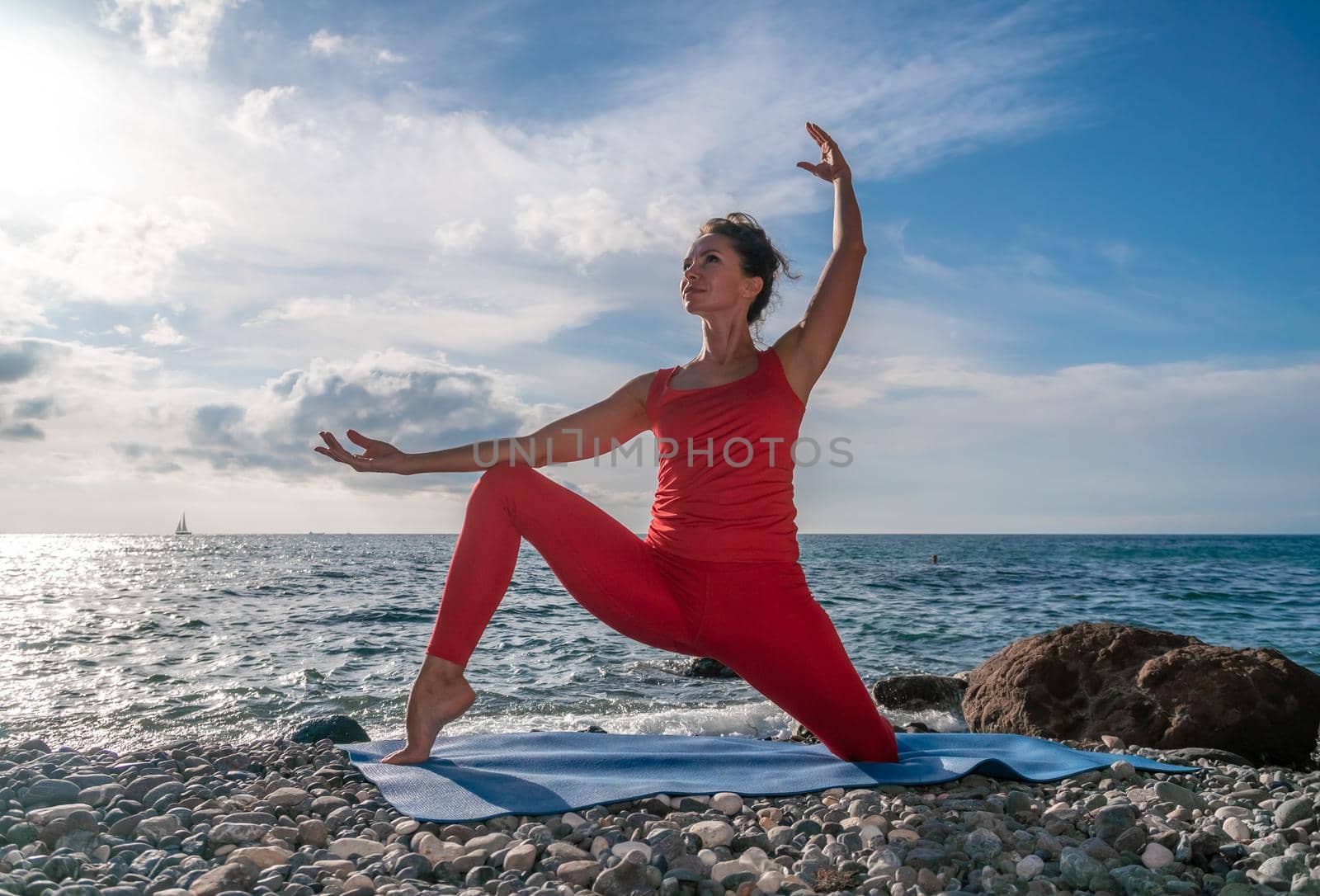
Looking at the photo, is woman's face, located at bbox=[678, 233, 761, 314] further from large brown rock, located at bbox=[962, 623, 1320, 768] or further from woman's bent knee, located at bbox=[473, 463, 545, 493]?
large brown rock, located at bbox=[962, 623, 1320, 768]

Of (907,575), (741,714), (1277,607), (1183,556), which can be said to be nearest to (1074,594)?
(1277,607)

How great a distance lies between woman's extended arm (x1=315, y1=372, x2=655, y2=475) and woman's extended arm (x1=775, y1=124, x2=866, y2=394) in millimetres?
728

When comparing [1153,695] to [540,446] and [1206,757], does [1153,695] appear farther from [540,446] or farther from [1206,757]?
[540,446]

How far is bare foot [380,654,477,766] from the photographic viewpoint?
3.67 meters

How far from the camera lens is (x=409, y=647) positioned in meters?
12.2

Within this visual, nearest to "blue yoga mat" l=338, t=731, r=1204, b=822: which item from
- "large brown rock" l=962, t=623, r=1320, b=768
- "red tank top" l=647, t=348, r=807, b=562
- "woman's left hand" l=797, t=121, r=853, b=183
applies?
"red tank top" l=647, t=348, r=807, b=562

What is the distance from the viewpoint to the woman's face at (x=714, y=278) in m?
4.02

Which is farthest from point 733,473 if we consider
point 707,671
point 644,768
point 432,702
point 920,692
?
point 707,671

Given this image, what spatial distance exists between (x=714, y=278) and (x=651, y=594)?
1.43 metres

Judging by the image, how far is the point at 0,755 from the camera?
171 inches

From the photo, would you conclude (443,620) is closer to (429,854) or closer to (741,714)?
(429,854)

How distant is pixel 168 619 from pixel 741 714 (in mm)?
11650

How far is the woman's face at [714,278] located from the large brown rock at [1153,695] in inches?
169

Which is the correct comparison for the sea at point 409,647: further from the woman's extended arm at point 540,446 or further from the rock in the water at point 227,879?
the rock in the water at point 227,879
